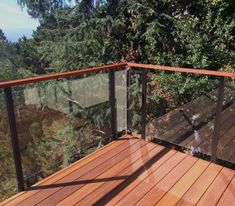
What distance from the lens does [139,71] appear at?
3.32m

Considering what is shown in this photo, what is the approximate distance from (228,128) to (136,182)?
115 cm

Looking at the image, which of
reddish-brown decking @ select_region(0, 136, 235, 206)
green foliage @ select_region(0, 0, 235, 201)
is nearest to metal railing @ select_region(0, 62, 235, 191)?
reddish-brown decking @ select_region(0, 136, 235, 206)

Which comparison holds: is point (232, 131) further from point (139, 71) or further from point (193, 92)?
point (139, 71)

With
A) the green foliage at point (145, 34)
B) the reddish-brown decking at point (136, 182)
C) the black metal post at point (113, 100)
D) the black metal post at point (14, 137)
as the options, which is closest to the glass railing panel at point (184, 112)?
the reddish-brown decking at point (136, 182)

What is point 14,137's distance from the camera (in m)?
2.39

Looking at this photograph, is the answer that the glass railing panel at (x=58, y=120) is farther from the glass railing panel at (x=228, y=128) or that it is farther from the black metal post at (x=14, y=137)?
the glass railing panel at (x=228, y=128)

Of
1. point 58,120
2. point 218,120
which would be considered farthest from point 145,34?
point 58,120

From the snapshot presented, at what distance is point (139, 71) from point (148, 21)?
3255 mm

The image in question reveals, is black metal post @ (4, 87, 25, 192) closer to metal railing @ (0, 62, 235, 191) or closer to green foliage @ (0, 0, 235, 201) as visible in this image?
metal railing @ (0, 62, 235, 191)

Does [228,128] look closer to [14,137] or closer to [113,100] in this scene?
[113,100]

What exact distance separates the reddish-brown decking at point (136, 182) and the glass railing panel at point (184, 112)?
213mm

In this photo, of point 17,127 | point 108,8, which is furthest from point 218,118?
point 108,8

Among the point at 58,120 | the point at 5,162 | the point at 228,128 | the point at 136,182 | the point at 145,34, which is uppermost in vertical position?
the point at 145,34

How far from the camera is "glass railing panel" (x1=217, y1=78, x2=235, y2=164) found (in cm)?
271
